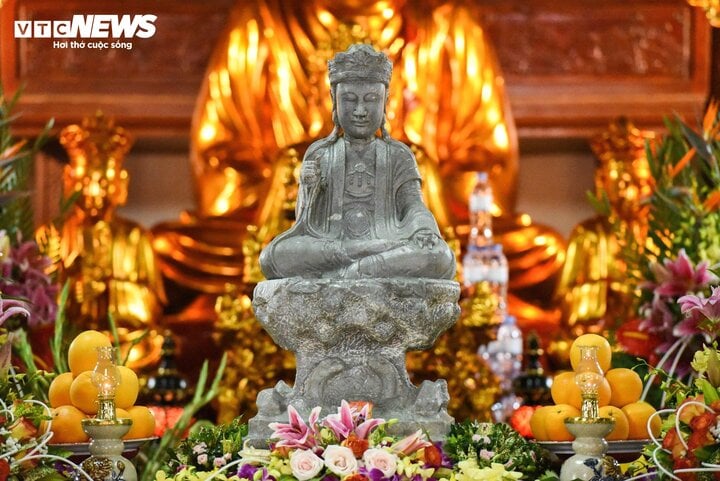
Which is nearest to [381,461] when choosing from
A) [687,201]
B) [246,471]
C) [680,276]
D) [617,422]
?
[246,471]

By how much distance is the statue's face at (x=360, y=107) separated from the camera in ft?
14.0

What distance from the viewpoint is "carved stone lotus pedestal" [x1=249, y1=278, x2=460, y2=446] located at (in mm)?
3971

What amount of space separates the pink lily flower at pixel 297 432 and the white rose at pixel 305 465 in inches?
2.8

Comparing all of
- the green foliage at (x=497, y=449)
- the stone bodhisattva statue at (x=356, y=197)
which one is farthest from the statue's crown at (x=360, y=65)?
the green foliage at (x=497, y=449)

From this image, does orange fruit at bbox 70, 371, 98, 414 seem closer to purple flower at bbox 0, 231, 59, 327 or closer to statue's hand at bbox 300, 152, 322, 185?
statue's hand at bbox 300, 152, 322, 185

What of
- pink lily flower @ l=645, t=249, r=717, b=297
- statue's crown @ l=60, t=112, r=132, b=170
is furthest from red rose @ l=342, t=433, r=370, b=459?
statue's crown @ l=60, t=112, r=132, b=170

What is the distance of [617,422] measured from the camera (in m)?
4.06

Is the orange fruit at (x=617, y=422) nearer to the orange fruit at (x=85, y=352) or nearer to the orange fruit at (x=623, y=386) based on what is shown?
the orange fruit at (x=623, y=386)

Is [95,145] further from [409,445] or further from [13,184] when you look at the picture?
[409,445]

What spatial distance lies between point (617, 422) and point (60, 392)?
1.48 metres

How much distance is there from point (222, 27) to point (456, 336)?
3.32 metres

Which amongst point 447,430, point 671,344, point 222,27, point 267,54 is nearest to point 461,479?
point 447,430

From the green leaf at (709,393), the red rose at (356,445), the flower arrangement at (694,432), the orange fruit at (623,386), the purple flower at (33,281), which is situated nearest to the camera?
the flower arrangement at (694,432)

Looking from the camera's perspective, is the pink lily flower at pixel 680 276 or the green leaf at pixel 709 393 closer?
the green leaf at pixel 709 393
